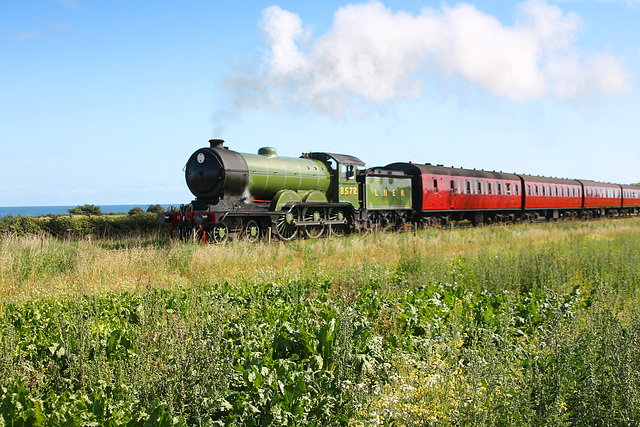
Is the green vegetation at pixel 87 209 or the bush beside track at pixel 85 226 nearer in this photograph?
the bush beside track at pixel 85 226

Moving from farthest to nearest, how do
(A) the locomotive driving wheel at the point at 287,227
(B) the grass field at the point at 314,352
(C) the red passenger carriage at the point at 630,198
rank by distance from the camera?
1. (C) the red passenger carriage at the point at 630,198
2. (A) the locomotive driving wheel at the point at 287,227
3. (B) the grass field at the point at 314,352

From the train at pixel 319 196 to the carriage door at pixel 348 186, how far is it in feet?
0.14

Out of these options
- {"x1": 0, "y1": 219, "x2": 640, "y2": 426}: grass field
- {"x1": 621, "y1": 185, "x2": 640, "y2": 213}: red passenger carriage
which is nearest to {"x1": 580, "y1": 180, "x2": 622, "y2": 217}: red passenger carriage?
{"x1": 621, "y1": 185, "x2": 640, "y2": 213}: red passenger carriage

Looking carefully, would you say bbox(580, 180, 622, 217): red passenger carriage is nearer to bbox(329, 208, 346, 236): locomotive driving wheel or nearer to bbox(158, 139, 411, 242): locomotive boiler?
bbox(158, 139, 411, 242): locomotive boiler

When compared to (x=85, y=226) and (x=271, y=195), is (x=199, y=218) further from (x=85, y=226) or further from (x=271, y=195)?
(x=85, y=226)

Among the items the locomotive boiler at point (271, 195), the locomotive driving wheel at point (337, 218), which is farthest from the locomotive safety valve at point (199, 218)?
the locomotive driving wheel at point (337, 218)

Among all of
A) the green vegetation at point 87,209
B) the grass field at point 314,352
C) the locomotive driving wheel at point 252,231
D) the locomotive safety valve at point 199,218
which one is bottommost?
the grass field at point 314,352

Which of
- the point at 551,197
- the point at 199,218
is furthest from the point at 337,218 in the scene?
the point at 551,197

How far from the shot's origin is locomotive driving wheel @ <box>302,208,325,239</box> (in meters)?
16.6

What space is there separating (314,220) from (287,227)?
1204 mm

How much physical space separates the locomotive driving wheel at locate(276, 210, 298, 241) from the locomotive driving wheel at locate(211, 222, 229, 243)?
1.99 metres

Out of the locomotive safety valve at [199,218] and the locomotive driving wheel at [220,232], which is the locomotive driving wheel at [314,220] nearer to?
the locomotive driving wheel at [220,232]

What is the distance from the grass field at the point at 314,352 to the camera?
3.29 metres

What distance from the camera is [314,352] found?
15.3 feet
